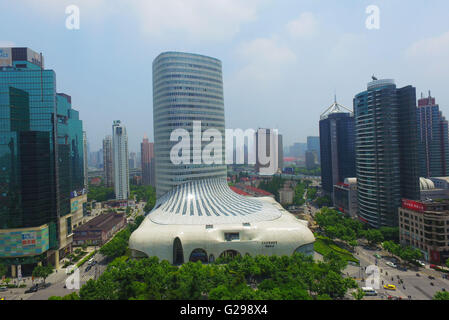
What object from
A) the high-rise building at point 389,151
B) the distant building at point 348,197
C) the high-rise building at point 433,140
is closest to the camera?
the high-rise building at point 389,151

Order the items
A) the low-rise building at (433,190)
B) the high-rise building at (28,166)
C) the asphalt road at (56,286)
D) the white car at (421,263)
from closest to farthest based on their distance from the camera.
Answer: the asphalt road at (56,286)
the white car at (421,263)
the high-rise building at (28,166)
the low-rise building at (433,190)

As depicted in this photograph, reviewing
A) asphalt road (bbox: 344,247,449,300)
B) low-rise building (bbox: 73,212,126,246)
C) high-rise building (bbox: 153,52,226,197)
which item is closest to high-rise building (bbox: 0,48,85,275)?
low-rise building (bbox: 73,212,126,246)

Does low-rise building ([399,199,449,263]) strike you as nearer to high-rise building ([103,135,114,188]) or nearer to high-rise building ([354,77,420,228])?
high-rise building ([354,77,420,228])

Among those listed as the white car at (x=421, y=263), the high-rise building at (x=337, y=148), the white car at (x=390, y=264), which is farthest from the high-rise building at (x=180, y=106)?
the high-rise building at (x=337, y=148)

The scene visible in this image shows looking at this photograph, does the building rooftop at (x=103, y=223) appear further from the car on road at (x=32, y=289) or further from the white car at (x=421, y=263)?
the white car at (x=421, y=263)

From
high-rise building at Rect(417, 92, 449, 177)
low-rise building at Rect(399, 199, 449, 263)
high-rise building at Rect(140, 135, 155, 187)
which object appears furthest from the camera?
high-rise building at Rect(140, 135, 155, 187)

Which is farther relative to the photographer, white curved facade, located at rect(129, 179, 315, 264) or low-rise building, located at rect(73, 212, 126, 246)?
low-rise building, located at rect(73, 212, 126, 246)
